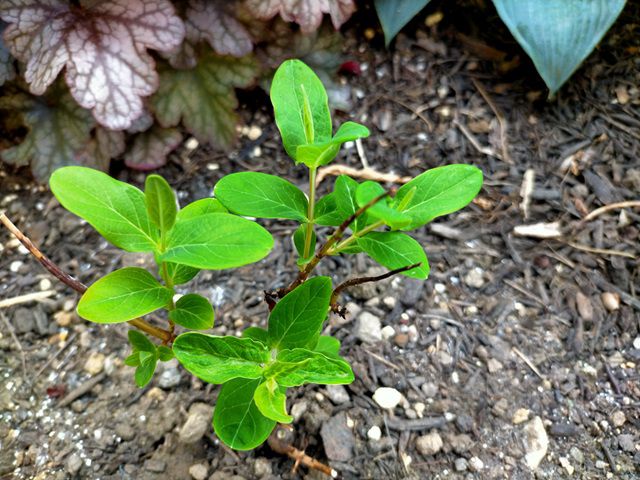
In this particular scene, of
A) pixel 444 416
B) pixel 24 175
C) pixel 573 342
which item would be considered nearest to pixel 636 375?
pixel 573 342

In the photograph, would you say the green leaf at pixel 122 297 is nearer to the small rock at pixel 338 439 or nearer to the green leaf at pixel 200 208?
the green leaf at pixel 200 208

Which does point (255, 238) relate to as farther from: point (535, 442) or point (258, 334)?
point (535, 442)

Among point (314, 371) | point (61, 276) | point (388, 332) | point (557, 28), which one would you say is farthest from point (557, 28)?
point (61, 276)

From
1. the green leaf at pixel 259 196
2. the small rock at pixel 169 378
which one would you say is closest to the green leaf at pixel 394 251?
the green leaf at pixel 259 196

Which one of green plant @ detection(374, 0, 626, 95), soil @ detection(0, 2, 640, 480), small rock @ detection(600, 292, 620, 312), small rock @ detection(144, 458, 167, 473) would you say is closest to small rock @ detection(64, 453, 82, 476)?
soil @ detection(0, 2, 640, 480)

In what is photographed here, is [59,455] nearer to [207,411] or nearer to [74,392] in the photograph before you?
[74,392]

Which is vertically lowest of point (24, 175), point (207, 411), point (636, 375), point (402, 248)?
point (636, 375)
